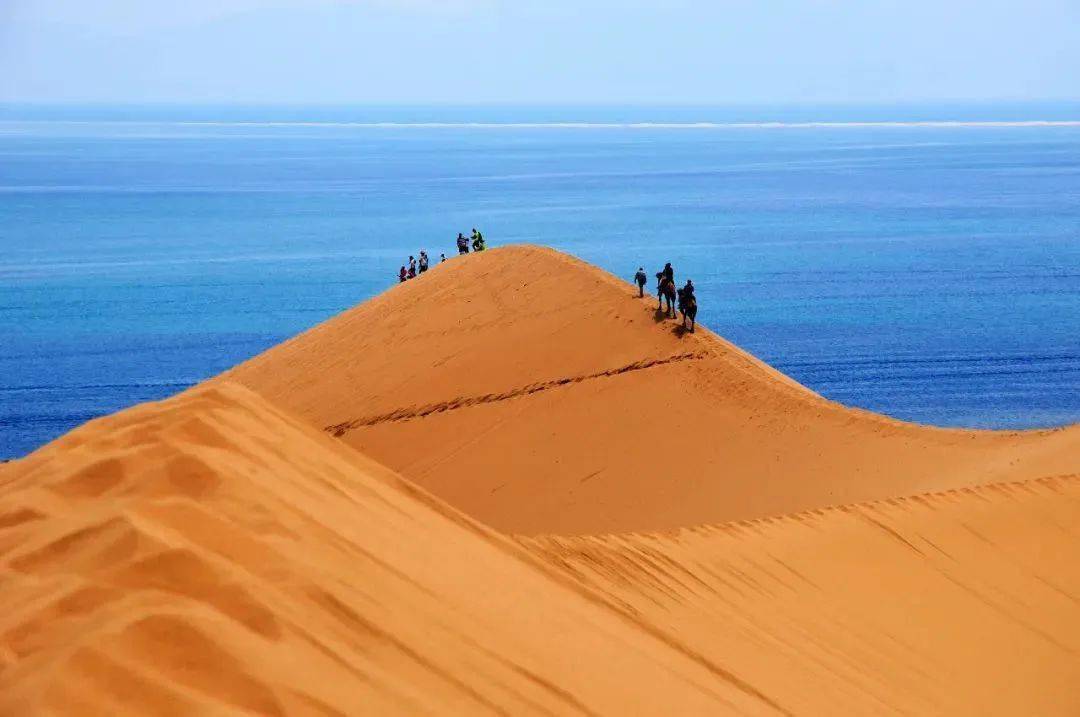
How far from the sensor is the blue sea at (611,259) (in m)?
40.1

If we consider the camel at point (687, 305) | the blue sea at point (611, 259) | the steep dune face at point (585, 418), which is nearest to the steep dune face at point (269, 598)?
the steep dune face at point (585, 418)

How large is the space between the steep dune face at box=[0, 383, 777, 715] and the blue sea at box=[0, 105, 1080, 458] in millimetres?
24574

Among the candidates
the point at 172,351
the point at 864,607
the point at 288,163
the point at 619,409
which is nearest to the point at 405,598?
the point at 864,607

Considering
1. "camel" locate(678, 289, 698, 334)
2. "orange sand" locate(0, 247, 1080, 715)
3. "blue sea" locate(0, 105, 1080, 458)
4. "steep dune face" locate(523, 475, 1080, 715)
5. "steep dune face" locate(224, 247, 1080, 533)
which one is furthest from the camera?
"blue sea" locate(0, 105, 1080, 458)

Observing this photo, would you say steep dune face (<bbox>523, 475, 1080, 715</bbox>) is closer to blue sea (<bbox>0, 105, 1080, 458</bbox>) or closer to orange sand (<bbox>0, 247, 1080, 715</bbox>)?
orange sand (<bbox>0, 247, 1080, 715</bbox>)

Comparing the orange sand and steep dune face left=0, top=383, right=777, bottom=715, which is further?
the orange sand

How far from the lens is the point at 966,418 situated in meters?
34.2

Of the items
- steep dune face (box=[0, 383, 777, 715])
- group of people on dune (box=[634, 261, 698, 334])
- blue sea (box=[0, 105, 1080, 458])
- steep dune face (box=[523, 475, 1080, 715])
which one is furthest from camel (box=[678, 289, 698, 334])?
blue sea (box=[0, 105, 1080, 458])

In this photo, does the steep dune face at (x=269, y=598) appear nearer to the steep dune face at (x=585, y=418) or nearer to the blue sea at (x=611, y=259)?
the steep dune face at (x=585, y=418)

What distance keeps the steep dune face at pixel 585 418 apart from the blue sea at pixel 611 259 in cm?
1104

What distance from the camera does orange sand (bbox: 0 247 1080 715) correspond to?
5934mm

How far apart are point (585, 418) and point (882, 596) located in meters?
9.48

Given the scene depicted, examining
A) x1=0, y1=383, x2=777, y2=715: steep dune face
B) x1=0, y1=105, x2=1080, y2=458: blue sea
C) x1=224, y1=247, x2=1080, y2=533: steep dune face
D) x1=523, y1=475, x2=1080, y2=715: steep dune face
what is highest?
x1=0, y1=383, x2=777, y2=715: steep dune face

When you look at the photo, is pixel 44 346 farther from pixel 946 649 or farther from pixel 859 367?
pixel 946 649
